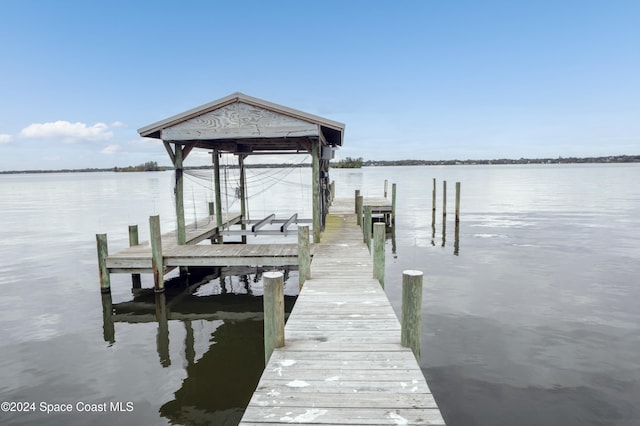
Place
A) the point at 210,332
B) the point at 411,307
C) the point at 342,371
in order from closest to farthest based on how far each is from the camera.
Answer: the point at 342,371, the point at 411,307, the point at 210,332

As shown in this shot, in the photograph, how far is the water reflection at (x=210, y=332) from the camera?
6637 mm

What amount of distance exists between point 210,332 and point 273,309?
5.33 metres

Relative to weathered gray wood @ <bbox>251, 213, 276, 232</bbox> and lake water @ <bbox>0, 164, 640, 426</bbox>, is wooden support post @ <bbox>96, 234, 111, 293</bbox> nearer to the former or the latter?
lake water @ <bbox>0, 164, 640, 426</bbox>

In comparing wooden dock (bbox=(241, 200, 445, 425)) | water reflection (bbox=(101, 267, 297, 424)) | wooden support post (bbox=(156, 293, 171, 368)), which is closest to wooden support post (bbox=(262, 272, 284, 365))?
wooden dock (bbox=(241, 200, 445, 425))

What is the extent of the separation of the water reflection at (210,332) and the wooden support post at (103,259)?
30cm

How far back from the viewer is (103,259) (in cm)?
1122

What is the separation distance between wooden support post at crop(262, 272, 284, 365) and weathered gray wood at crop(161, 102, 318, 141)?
720 centimetres

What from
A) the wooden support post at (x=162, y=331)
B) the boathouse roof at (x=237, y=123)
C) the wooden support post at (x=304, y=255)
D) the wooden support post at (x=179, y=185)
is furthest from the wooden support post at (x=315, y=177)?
the wooden support post at (x=162, y=331)

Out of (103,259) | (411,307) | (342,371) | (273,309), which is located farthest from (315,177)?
(342,371)

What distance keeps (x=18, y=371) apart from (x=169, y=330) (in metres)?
3.08

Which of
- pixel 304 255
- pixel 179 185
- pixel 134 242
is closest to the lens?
pixel 304 255

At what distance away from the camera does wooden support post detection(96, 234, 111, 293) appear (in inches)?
434

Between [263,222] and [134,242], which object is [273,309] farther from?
[263,222]

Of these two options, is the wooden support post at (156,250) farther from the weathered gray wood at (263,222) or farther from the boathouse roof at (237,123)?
the weathered gray wood at (263,222)
